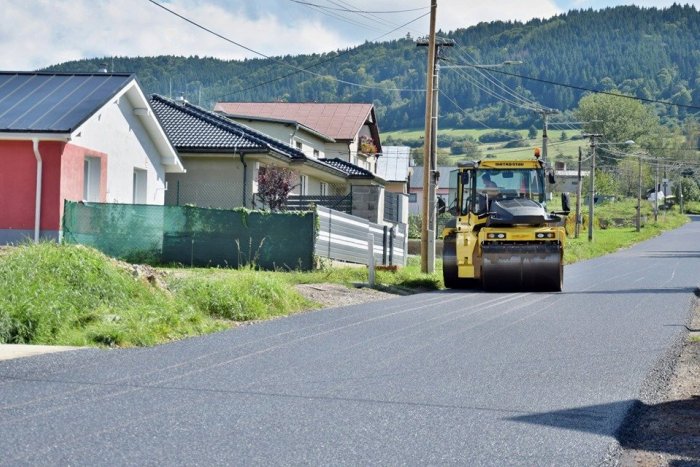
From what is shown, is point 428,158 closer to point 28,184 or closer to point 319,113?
point 28,184

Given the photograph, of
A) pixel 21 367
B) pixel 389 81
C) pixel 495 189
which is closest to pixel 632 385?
pixel 21 367

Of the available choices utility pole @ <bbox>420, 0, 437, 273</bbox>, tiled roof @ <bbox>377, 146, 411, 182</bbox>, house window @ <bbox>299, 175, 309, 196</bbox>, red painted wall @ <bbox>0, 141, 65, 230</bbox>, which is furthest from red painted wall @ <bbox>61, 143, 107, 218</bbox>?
tiled roof @ <bbox>377, 146, 411, 182</bbox>


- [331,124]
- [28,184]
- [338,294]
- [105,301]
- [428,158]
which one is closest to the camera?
[105,301]

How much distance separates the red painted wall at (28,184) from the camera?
2600 cm

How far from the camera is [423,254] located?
30594 mm

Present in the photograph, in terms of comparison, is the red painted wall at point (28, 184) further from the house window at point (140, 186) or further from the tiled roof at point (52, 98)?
the house window at point (140, 186)

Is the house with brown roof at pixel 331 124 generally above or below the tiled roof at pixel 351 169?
above

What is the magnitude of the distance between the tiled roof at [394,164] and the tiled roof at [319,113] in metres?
8.04

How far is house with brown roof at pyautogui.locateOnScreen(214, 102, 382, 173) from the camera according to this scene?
181 feet

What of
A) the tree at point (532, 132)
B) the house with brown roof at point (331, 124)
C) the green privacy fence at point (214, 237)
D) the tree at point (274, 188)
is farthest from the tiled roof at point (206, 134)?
the tree at point (532, 132)

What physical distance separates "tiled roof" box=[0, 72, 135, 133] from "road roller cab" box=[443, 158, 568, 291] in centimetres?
918

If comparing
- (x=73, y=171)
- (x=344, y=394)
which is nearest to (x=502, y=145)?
(x=73, y=171)

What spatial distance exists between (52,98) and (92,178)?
2.24 meters

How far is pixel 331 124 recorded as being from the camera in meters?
60.9
